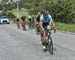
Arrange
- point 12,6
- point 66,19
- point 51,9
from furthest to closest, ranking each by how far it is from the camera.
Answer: point 12,6, point 51,9, point 66,19

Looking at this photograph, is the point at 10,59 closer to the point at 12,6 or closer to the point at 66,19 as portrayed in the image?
the point at 66,19

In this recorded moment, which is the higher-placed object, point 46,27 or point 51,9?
point 46,27

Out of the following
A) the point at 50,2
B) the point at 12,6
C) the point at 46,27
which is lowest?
the point at 12,6

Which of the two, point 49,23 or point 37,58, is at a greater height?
point 49,23

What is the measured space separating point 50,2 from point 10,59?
166 feet

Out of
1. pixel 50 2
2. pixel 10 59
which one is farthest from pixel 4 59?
pixel 50 2

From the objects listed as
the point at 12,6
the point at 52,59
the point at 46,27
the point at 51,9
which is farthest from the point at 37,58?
the point at 12,6

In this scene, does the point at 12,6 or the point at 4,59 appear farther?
the point at 12,6

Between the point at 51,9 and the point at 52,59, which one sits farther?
the point at 51,9

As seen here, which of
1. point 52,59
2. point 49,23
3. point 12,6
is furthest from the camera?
point 12,6

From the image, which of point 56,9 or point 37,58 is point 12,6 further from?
point 37,58

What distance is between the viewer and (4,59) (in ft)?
40.9

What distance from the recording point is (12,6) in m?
125

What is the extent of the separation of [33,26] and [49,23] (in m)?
27.8
